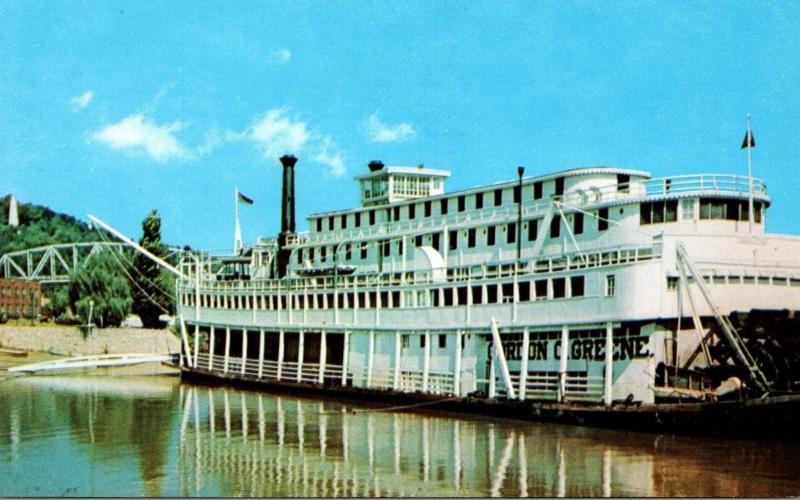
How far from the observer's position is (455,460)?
2347 cm

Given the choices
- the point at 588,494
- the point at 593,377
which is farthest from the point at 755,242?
the point at 588,494

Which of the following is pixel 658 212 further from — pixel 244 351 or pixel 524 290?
pixel 244 351

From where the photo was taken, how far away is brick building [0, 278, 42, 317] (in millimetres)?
70562

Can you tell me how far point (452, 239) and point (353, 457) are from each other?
16346mm

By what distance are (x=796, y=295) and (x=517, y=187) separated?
36.9ft

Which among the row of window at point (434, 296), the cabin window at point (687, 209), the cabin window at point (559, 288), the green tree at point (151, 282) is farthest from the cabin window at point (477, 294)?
the green tree at point (151, 282)

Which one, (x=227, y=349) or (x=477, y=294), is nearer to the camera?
(x=477, y=294)

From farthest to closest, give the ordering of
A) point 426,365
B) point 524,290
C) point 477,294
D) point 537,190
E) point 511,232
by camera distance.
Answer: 1. point 537,190
2. point 511,232
3. point 426,365
4. point 477,294
5. point 524,290

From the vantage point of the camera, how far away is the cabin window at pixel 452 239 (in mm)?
39028

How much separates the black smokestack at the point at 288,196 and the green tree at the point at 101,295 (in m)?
19.7

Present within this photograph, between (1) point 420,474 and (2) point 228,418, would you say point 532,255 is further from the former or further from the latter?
(1) point 420,474

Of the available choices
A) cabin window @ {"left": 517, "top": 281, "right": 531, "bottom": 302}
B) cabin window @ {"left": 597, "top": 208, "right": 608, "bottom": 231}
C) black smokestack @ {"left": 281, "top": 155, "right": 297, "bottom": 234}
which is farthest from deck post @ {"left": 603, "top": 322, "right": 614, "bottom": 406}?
black smokestack @ {"left": 281, "top": 155, "right": 297, "bottom": 234}

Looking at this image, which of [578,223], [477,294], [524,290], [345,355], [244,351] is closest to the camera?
[524,290]

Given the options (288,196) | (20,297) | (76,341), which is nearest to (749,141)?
(288,196)
